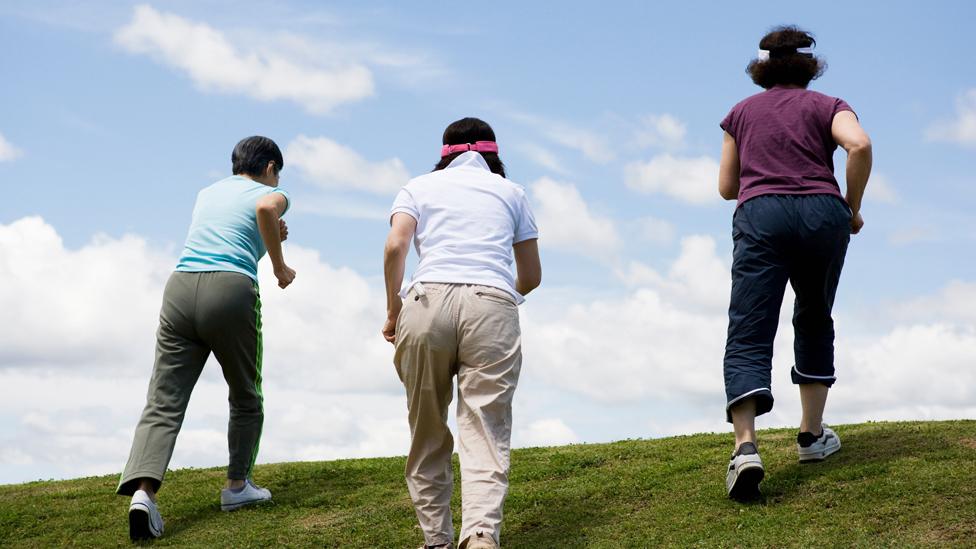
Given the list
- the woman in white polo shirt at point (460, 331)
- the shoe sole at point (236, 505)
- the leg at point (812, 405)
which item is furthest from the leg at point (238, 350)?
the leg at point (812, 405)

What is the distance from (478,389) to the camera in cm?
555

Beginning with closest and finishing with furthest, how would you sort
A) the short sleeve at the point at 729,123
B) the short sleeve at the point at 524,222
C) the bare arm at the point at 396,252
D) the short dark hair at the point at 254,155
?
the bare arm at the point at 396,252 → the short sleeve at the point at 524,222 → the short sleeve at the point at 729,123 → the short dark hair at the point at 254,155

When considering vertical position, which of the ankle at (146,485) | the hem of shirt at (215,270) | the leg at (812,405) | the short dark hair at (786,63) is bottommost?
the ankle at (146,485)

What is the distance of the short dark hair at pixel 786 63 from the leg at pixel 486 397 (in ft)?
7.75

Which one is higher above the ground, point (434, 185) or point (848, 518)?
point (434, 185)

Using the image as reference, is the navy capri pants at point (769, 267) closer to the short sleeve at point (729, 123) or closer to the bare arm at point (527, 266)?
the short sleeve at point (729, 123)

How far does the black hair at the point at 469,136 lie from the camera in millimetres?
5926

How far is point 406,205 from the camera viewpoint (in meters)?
5.64

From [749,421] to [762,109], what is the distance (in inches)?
75.6

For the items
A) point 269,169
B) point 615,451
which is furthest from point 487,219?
point 615,451

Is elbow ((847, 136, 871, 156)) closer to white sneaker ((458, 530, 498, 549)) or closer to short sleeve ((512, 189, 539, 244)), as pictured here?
short sleeve ((512, 189, 539, 244))

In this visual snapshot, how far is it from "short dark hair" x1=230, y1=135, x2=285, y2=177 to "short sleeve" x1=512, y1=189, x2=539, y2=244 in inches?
103

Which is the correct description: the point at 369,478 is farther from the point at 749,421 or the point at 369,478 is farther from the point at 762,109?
the point at 762,109

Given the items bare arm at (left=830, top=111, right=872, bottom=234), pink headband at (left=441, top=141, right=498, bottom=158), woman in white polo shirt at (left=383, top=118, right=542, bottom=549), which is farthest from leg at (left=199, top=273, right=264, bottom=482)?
bare arm at (left=830, top=111, right=872, bottom=234)
